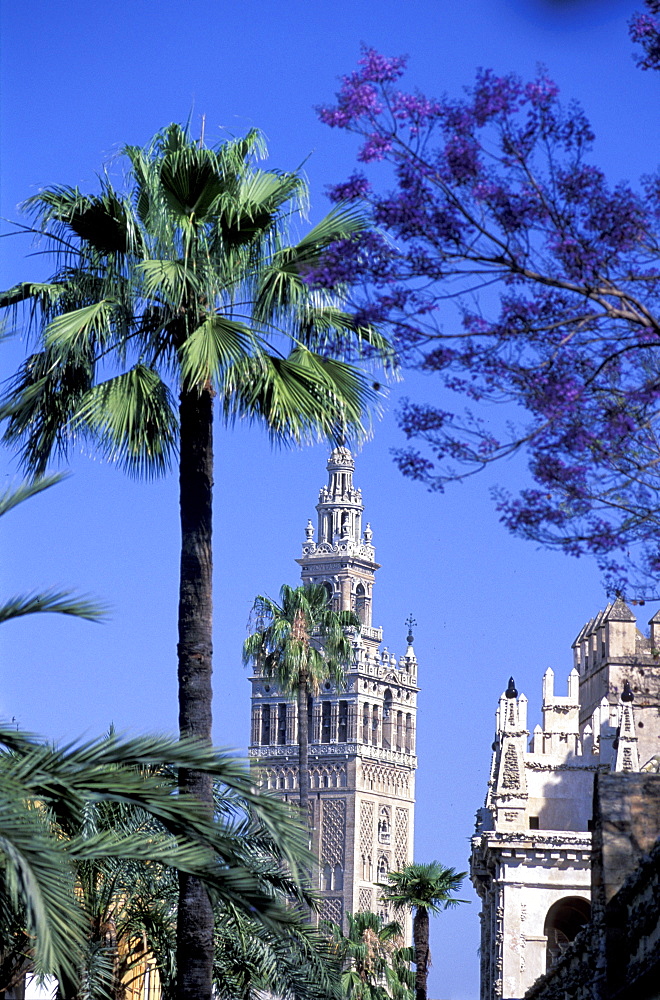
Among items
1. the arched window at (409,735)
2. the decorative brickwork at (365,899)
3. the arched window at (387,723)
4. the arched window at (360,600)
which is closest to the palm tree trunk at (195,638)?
the decorative brickwork at (365,899)

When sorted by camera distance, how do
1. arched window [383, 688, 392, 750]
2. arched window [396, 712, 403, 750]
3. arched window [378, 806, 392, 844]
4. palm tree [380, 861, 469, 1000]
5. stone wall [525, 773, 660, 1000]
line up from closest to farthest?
stone wall [525, 773, 660, 1000] → palm tree [380, 861, 469, 1000] → arched window [378, 806, 392, 844] → arched window [383, 688, 392, 750] → arched window [396, 712, 403, 750]

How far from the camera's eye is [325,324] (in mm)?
17453

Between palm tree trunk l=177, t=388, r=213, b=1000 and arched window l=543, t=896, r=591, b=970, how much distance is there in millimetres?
36965

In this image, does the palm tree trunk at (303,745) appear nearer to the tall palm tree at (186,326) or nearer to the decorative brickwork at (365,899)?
the tall palm tree at (186,326)

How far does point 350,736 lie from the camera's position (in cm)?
12600

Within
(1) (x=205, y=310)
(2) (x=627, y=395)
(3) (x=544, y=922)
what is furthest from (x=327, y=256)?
(3) (x=544, y=922)

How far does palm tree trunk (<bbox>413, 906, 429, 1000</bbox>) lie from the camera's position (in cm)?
4569

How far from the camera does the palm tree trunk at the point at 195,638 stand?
15406 mm

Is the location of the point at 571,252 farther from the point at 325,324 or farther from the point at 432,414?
the point at 325,324

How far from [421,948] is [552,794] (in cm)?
1207

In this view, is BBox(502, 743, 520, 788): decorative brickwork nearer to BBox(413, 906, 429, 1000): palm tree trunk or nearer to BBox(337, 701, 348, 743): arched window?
BBox(413, 906, 429, 1000): palm tree trunk

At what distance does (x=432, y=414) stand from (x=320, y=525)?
119 metres

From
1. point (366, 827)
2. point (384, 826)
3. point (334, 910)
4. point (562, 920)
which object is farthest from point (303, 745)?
point (384, 826)

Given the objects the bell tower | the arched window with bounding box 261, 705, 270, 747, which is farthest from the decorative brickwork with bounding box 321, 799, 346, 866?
the arched window with bounding box 261, 705, 270, 747
